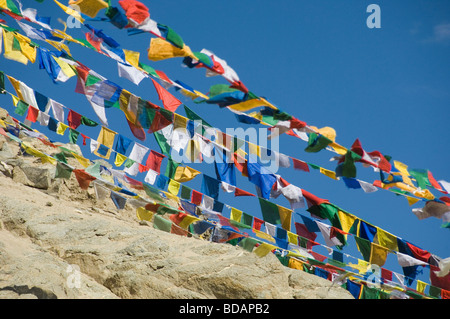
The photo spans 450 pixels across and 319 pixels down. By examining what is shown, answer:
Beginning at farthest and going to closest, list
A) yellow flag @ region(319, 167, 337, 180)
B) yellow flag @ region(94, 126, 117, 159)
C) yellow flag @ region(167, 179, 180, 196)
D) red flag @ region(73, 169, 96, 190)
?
yellow flag @ region(167, 179, 180, 196) → yellow flag @ region(94, 126, 117, 159) → red flag @ region(73, 169, 96, 190) → yellow flag @ region(319, 167, 337, 180)

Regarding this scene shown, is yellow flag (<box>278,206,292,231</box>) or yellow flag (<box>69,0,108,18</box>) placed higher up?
yellow flag (<box>69,0,108,18</box>)

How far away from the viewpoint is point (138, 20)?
749 cm

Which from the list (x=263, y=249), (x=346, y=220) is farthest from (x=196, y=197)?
(x=346, y=220)

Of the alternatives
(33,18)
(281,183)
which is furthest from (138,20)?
(281,183)

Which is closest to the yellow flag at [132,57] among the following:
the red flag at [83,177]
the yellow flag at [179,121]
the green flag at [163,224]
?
the yellow flag at [179,121]

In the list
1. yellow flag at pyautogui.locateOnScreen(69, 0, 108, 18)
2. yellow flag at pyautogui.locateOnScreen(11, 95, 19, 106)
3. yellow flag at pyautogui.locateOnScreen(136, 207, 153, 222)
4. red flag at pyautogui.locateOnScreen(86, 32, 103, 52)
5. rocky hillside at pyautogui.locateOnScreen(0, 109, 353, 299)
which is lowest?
rocky hillside at pyautogui.locateOnScreen(0, 109, 353, 299)

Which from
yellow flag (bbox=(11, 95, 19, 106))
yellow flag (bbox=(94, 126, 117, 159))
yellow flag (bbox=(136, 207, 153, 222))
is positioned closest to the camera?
yellow flag (bbox=(136, 207, 153, 222))

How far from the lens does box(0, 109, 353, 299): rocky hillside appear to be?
9.90 meters

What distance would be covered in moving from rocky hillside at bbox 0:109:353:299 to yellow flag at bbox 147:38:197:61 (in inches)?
171

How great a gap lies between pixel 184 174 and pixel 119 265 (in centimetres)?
233

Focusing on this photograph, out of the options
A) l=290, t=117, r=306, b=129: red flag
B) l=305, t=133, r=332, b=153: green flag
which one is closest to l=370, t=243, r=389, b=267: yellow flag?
l=305, t=133, r=332, b=153: green flag

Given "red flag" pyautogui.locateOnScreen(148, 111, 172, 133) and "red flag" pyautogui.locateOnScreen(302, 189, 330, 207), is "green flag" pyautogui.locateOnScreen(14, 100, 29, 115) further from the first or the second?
"red flag" pyautogui.locateOnScreen(302, 189, 330, 207)

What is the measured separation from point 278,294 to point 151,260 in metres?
2.68

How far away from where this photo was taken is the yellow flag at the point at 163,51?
7.58 m
